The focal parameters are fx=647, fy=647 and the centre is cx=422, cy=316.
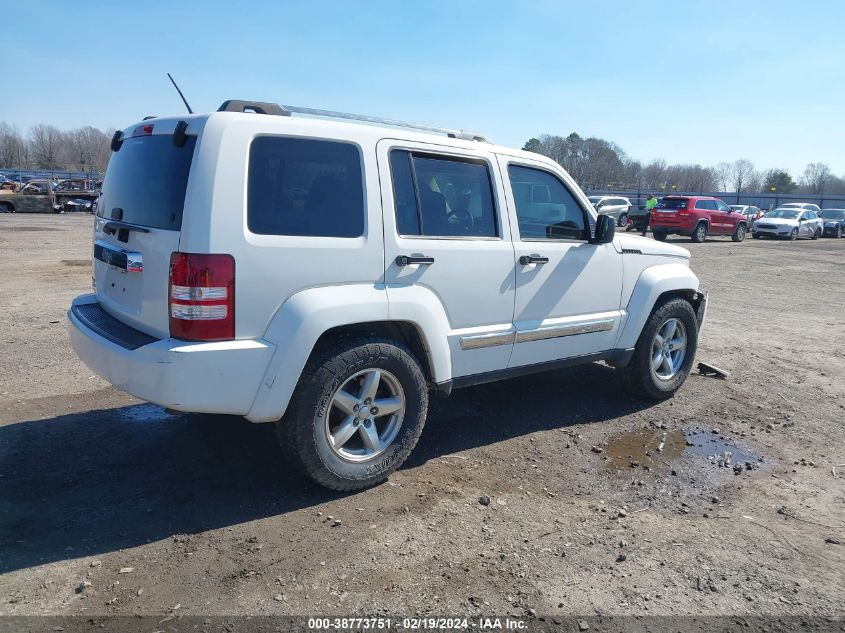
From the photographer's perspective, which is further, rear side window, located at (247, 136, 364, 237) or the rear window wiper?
the rear window wiper

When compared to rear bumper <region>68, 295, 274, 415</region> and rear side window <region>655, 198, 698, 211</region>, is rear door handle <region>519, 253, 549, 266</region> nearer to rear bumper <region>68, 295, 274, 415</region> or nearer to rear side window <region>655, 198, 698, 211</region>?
rear bumper <region>68, 295, 274, 415</region>

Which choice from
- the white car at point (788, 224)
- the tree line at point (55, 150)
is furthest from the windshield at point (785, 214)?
the tree line at point (55, 150)

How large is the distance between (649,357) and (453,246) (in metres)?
2.41

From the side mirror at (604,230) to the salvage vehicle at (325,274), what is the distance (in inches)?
0.9

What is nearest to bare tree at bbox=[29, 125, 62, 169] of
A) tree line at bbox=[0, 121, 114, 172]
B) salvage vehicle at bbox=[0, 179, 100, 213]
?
tree line at bbox=[0, 121, 114, 172]

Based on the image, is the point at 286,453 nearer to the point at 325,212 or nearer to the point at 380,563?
the point at 380,563

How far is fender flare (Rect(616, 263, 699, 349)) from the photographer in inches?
208

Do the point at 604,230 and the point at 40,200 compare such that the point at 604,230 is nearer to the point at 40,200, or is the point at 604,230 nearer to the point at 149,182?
the point at 149,182

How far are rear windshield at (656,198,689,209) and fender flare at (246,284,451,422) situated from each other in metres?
24.4

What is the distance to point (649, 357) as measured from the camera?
552 cm

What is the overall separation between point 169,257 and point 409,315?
4.42ft

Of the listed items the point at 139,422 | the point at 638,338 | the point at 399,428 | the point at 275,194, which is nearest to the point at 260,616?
the point at 399,428

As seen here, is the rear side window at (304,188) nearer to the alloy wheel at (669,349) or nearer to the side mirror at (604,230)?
the side mirror at (604,230)

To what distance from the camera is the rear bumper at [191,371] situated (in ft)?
10.4
